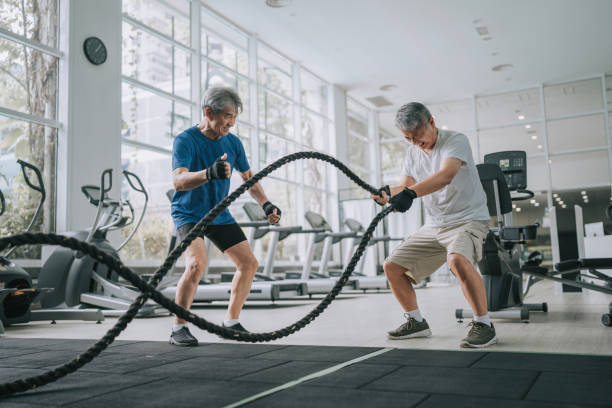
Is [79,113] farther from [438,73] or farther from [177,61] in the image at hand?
[438,73]

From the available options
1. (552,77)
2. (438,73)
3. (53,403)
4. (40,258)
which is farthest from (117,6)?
(552,77)

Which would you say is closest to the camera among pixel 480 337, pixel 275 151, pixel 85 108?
pixel 480 337

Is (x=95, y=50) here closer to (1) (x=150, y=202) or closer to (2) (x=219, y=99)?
(1) (x=150, y=202)

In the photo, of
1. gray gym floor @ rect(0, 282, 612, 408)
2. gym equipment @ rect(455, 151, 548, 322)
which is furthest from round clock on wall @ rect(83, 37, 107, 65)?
gym equipment @ rect(455, 151, 548, 322)

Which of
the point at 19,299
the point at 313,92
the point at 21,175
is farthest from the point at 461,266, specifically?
the point at 313,92

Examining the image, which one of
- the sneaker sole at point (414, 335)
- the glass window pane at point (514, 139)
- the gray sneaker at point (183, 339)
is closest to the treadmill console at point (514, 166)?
the sneaker sole at point (414, 335)

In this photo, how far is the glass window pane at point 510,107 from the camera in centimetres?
1242

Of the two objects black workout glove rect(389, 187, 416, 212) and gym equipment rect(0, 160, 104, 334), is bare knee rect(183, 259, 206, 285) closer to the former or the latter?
black workout glove rect(389, 187, 416, 212)

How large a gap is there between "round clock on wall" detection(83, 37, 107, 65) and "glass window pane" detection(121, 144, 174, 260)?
1.14 m

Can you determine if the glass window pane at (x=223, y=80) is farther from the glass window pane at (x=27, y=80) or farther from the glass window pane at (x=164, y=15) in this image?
the glass window pane at (x=27, y=80)

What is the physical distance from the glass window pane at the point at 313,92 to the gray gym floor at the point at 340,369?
30.0 feet

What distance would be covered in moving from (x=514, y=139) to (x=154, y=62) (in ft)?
30.4

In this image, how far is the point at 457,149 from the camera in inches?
102

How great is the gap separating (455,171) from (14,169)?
4953mm
